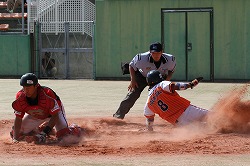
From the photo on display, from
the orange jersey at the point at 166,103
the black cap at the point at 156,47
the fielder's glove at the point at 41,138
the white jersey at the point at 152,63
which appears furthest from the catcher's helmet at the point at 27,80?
the white jersey at the point at 152,63

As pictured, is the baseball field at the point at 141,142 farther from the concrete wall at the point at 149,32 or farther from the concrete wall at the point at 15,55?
the concrete wall at the point at 15,55

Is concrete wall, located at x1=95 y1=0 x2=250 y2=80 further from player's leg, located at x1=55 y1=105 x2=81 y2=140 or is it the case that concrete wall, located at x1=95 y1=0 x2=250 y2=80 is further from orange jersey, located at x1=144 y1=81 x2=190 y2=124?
player's leg, located at x1=55 y1=105 x2=81 y2=140

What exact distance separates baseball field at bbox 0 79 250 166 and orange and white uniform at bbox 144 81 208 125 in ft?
0.58

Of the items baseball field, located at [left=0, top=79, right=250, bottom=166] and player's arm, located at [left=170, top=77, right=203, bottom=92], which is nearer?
baseball field, located at [left=0, top=79, right=250, bottom=166]

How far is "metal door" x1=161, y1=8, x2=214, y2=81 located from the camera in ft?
92.0

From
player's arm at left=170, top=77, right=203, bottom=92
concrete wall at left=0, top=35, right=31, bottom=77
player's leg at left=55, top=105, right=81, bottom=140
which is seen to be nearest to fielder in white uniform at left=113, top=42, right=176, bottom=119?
player's arm at left=170, top=77, right=203, bottom=92

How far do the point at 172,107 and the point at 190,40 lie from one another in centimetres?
1690

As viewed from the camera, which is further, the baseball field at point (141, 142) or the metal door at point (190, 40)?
the metal door at point (190, 40)

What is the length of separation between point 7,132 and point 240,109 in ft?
14.4

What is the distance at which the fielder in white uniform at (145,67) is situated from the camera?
1316 cm

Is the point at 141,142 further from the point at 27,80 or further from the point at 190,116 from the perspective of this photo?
the point at 27,80

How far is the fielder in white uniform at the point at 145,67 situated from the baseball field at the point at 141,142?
0.52m

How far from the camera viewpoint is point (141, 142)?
10.5 meters

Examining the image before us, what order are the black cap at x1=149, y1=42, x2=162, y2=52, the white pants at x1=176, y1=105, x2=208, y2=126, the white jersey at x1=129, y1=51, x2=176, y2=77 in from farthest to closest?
the white jersey at x1=129, y1=51, x2=176, y2=77
the black cap at x1=149, y1=42, x2=162, y2=52
the white pants at x1=176, y1=105, x2=208, y2=126
